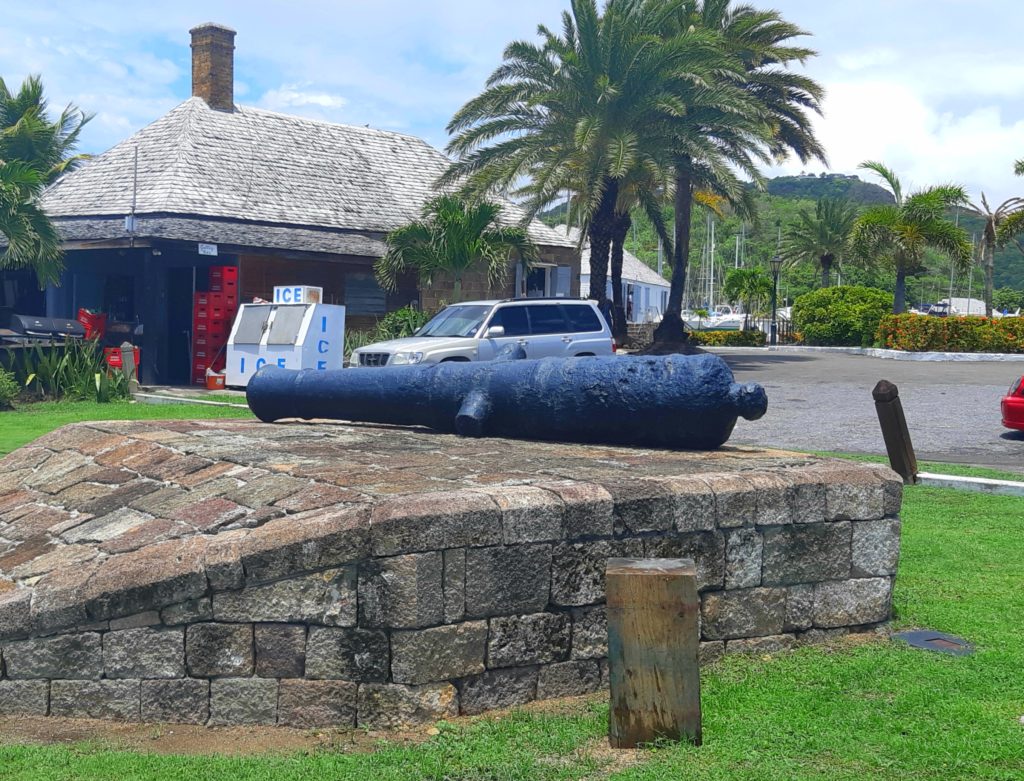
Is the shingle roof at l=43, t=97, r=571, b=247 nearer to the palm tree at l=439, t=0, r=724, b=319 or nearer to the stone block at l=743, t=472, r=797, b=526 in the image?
the palm tree at l=439, t=0, r=724, b=319

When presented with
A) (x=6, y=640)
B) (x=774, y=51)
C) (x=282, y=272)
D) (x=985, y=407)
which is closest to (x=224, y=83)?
(x=282, y=272)

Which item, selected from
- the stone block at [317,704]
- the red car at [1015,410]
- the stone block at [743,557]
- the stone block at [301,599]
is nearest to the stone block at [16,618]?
the stone block at [301,599]

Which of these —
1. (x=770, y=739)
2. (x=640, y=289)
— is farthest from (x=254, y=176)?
(x=640, y=289)

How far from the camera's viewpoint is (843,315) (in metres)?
33.0

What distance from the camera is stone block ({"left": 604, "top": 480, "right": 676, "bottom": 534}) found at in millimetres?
4824

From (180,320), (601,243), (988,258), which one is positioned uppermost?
(988,258)

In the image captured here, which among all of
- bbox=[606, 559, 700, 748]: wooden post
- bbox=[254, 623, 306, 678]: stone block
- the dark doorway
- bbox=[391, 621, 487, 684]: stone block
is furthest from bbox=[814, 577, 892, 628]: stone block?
the dark doorway

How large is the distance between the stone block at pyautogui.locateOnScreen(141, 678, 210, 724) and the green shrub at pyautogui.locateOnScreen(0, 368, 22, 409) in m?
13.3

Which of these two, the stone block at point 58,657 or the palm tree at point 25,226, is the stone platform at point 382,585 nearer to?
the stone block at point 58,657

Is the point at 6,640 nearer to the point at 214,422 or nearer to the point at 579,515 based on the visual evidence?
the point at 579,515

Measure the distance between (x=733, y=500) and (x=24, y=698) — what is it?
126 inches

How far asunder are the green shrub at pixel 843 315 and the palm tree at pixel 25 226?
73.2 feet

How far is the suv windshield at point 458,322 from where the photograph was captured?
1602 cm

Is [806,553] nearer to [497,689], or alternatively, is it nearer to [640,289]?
[497,689]
